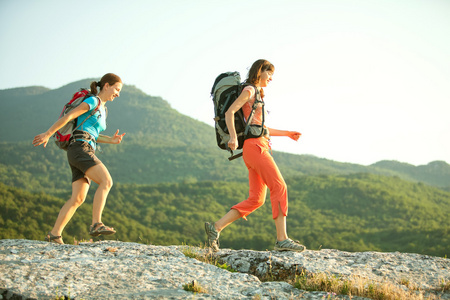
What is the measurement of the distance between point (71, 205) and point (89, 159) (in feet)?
1.86

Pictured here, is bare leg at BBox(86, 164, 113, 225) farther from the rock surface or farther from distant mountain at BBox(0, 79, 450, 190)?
distant mountain at BBox(0, 79, 450, 190)

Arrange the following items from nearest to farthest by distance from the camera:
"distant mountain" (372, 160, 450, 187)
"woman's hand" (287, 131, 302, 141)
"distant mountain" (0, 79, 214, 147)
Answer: "woman's hand" (287, 131, 302, 141)
"distant mountain" (372, 160, 450, 187)
"distant mountain" (0, 79, 214, 147)

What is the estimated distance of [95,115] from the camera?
16.5 feet

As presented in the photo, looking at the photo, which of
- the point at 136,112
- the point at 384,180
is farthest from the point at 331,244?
the point at 136,112

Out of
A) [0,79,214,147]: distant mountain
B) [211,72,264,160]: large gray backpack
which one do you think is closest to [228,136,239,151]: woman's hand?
[211,72,264,160]: large gray backpack

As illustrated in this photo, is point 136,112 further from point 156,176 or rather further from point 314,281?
point 314,281

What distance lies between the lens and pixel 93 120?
16.6ft

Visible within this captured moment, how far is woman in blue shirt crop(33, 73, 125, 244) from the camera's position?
4.79 meters

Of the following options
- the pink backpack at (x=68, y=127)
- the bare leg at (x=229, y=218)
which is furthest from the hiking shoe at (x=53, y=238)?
the bare leg at (x=229, y=218)

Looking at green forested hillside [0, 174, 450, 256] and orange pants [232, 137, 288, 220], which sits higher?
orange pants [232, 137, 288, 220]

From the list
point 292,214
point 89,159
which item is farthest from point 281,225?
point 292,214

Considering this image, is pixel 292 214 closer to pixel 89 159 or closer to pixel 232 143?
pixel 232 143

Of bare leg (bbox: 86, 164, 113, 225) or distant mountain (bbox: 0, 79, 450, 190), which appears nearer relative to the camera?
bare leg (bbox: 86, 164, 113, 225)

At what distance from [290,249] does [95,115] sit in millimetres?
2607
